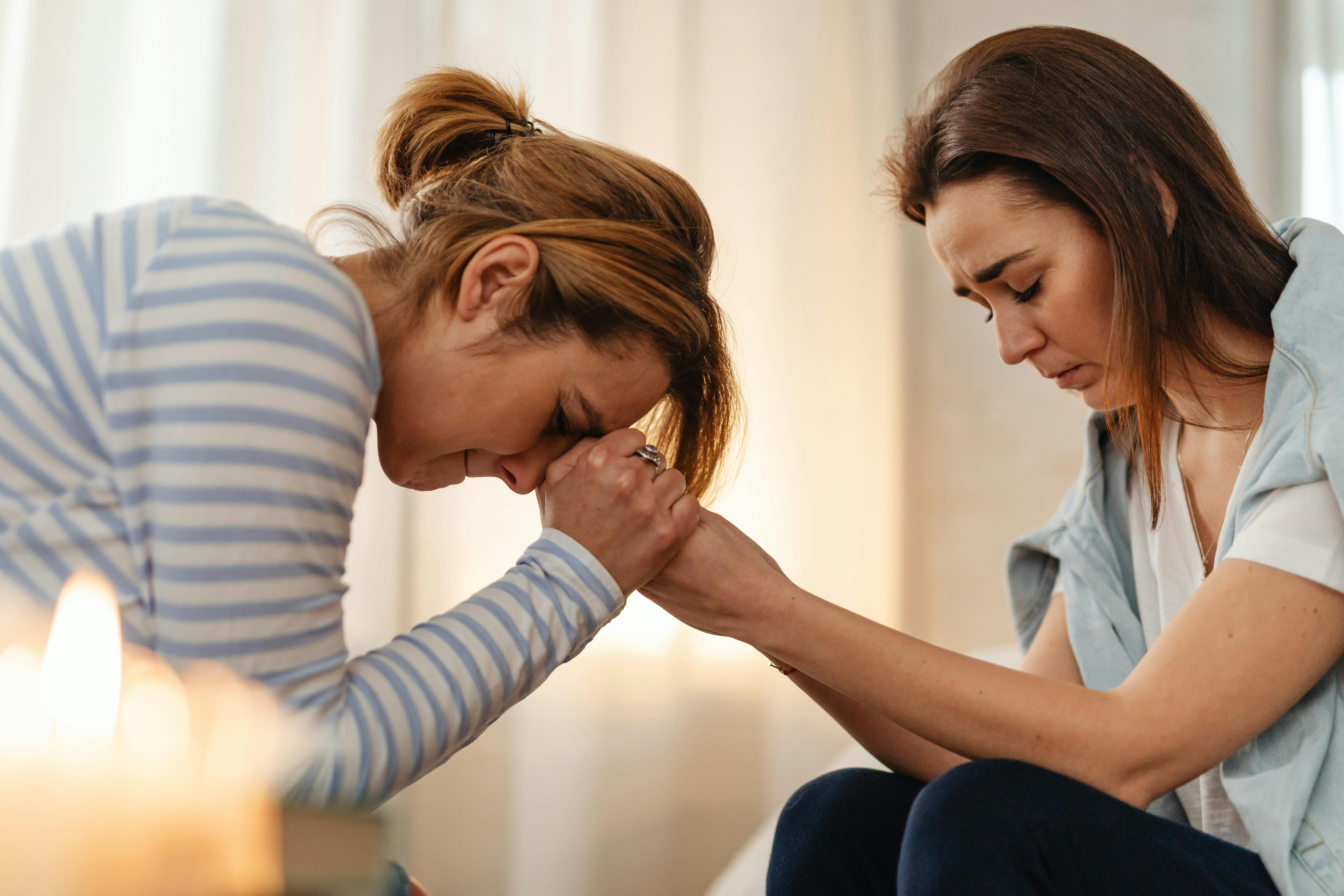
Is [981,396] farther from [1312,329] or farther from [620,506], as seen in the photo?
[620,506]

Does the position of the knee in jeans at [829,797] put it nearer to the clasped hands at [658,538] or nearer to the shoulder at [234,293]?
the clasped hands at [658,538]

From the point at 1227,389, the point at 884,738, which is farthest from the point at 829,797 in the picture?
the point at 1227,389

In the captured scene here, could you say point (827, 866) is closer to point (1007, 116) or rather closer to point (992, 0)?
point (1007, 116)

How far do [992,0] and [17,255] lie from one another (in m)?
1.91

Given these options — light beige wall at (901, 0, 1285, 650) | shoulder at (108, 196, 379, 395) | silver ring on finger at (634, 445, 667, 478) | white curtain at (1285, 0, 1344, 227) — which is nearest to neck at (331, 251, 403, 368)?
shoulder at (108, 196, 379, 395)

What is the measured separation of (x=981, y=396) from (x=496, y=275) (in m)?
1.48

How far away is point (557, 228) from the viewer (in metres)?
0.79

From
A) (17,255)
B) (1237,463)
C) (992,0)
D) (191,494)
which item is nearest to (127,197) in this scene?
Result: (17,255)

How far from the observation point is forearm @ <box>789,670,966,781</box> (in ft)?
3.36

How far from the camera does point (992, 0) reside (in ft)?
6.64

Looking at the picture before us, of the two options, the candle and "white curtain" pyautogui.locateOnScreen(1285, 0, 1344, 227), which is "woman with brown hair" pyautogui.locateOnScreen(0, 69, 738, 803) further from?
"white curtain" pyautogui.locateOnScreen(1285, 0, 1344, 227)

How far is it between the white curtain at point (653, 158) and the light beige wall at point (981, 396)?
0.34 feet

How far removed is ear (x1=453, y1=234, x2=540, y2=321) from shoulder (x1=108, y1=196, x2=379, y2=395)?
0.36ft

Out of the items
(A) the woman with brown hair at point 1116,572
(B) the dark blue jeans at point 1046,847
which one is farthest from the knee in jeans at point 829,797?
(B) the dark blue jeans at point 1046,847
